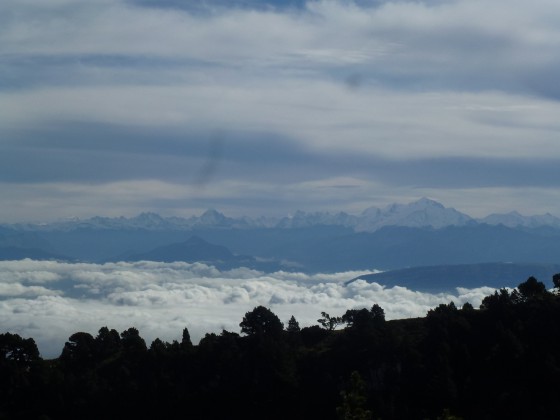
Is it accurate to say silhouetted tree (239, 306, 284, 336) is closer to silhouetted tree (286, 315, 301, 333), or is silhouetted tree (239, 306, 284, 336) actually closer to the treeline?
the treeline

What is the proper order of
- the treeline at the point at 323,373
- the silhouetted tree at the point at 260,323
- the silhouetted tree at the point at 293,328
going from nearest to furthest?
the treeline at the point at 323,373
the silhouetted tree at the point at 260,323
the silhouetted tree at the point at 293,328

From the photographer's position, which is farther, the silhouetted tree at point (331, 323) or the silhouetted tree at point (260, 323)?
the silhouetted tree at point (331, 323)

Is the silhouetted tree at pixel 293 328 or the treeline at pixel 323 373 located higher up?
the silhouetted tree at pixel 293 328

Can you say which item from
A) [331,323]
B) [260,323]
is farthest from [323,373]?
[331,323]

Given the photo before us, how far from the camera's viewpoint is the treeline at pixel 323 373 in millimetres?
62469

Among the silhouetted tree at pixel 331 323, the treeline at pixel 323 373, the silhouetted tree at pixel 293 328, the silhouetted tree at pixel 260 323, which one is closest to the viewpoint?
the treeline at pixel 323 373

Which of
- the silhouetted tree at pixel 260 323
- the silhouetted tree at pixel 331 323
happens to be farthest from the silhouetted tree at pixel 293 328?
the silhouetted tree at pixel 260 323

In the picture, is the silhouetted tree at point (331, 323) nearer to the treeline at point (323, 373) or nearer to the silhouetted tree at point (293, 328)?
the silhouetted tree at point (293, 328)

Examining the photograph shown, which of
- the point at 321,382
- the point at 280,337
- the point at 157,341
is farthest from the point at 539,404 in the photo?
the point at 157,341

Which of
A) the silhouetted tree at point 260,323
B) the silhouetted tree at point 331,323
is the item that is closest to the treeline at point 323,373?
the silhouetted tree at point 260,323

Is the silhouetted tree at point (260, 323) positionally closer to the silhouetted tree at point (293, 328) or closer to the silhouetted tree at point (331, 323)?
the silhouetted tree at point (293, 328)

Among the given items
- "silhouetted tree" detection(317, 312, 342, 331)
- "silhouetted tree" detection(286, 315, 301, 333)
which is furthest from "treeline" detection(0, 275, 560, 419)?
"silhouetted tree" detection(317, 312, 342, 331)

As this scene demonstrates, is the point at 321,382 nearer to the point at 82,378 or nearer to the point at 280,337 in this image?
the point at 280,337

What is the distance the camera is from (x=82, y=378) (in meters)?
70.5
